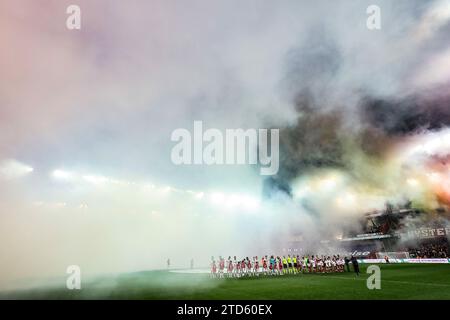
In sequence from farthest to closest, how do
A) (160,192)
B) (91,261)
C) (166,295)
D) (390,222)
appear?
(390,222) → (160,192) → (91,261) → (166,295)

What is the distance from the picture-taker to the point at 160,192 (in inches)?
1463

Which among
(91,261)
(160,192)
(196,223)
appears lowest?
(91,261)

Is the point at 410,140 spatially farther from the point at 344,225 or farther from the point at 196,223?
the point at 196,223

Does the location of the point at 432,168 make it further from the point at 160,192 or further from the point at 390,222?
the point at 160,192

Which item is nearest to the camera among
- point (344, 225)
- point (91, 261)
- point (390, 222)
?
point (91, 261)

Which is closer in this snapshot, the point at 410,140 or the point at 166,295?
the point at 166,295

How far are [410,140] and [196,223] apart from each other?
1054 inches

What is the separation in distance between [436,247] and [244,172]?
22137 mm

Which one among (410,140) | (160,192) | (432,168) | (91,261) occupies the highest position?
(410,140)
